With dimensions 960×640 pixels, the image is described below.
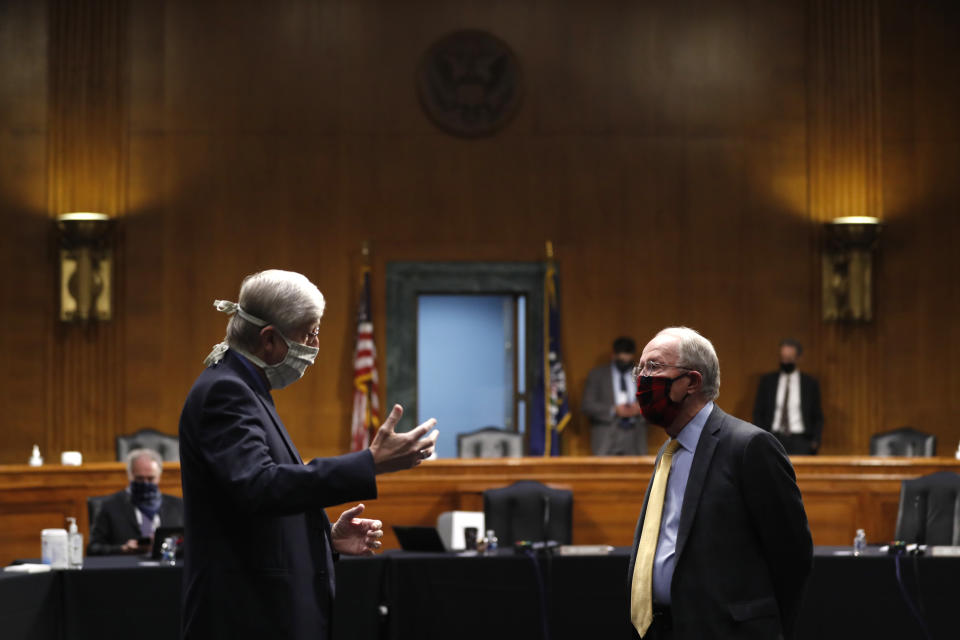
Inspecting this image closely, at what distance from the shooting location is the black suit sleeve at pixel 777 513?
2.96 metres

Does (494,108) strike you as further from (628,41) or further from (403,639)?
(403,639)

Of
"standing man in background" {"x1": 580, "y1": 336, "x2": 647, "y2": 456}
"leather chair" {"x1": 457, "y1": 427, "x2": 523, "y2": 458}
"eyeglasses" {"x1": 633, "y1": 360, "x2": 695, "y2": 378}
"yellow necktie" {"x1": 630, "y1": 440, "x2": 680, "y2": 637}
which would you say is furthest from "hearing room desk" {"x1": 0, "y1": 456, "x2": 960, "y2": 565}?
"eyeglasses" {"x1": 633, "y1": 360, "x2": 695, "y2": 378}

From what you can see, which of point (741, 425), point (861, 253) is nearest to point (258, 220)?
point (861, 253)

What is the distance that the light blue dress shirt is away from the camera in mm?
3068

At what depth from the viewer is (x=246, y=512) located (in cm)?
237

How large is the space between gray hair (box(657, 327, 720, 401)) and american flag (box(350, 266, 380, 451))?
7.49 m

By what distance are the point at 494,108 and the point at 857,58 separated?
3.53m

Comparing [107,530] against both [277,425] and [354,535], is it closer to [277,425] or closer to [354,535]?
[354,535]

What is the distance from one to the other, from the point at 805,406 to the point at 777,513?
781 cm

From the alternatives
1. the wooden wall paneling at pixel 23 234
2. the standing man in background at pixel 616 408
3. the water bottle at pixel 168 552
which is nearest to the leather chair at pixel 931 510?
the standing man in background at pixel 616 408

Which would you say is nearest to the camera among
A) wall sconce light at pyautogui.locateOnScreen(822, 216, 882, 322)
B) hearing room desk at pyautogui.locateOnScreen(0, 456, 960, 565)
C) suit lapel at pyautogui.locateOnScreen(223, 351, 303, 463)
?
suit lapel at pyautogui.locateOnScreen(223, 351, 303, 463)

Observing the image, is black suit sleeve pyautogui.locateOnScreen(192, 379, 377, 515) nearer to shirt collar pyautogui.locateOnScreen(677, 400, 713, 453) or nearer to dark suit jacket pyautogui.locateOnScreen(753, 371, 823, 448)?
shirt collar pyautogui.locateOnScreen(677, 400, 713, 453)

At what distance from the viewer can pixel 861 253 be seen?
36.1ft

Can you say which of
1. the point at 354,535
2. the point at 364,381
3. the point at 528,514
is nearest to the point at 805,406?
the point at 364,381
